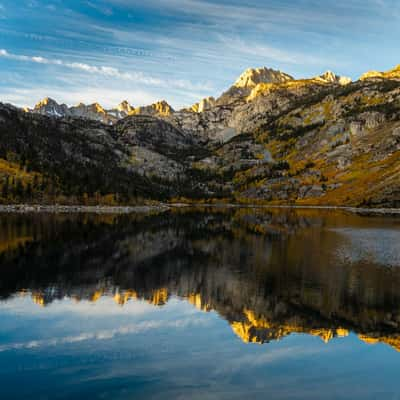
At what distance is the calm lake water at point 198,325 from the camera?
26.1m

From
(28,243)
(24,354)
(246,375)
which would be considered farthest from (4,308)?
(28,243)

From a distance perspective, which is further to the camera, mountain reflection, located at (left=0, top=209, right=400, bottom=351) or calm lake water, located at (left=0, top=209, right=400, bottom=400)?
mountain reflection, located at (left=0, top=209, right=400, bottom=351)

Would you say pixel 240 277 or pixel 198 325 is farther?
pixel 240 277

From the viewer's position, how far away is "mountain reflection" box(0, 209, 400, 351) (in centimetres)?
4059

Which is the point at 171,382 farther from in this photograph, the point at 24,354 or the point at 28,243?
the point at 28,243

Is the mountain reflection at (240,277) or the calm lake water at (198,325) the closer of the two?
the calm lake water at (198,325)

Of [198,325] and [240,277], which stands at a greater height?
[240,277]

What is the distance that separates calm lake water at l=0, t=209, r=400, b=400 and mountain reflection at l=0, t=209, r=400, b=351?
22 cm

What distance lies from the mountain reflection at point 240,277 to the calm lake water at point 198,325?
0.22 meters

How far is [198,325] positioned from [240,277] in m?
20.5

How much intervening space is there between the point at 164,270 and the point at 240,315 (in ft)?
79.2

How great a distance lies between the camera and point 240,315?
4228 cm

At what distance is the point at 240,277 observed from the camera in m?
58.8

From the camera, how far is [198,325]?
3922 cm
